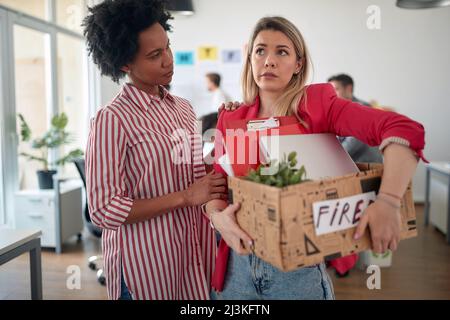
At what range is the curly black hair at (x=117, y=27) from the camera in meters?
1.11

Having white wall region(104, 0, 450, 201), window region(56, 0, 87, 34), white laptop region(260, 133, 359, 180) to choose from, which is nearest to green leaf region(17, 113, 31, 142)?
window region(56, 0, 87, 34)

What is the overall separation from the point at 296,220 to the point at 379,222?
195mm

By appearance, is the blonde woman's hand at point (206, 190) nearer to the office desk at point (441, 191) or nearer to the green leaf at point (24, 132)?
the green leaf at point (24, 132)

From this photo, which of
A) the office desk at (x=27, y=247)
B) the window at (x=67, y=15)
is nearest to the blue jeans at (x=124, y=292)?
the office desk at (x=27, y=247)

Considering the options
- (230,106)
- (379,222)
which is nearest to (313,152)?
(379,222)

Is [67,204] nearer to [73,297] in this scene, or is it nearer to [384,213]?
[73,297]

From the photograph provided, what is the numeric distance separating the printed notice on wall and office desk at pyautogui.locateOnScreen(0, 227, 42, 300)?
142 centimetres

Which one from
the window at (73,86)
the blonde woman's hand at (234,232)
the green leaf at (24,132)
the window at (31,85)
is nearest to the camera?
the blonde woman's hand at (234,232)

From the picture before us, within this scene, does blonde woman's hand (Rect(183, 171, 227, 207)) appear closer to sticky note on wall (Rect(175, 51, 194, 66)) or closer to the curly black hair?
the curly black hair

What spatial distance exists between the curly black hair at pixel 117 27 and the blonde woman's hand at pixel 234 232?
0.53m

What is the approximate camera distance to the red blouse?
0.84m

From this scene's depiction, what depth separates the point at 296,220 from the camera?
2.52 feet

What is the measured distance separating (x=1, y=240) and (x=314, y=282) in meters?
1.39

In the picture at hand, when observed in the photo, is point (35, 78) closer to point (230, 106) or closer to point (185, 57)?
point (185, 57)
